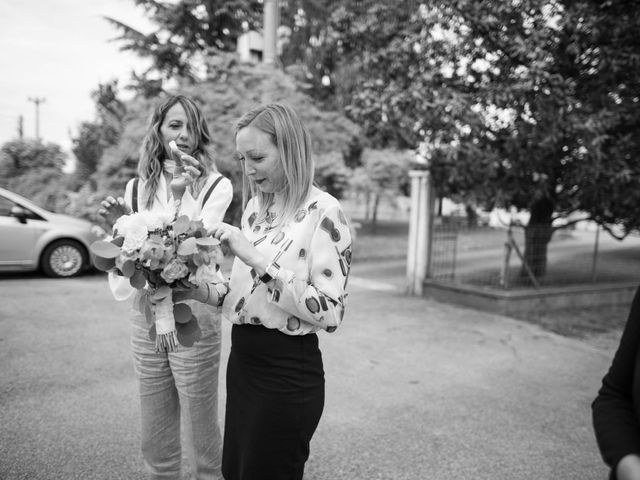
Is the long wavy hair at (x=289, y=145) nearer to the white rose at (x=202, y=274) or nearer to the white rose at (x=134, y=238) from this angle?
the white rose at (x=202, y=274)

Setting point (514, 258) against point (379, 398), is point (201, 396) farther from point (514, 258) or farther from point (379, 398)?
point (514, 258)

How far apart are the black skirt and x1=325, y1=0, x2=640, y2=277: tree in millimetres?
5667

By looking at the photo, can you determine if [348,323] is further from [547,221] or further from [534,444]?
[547,221]

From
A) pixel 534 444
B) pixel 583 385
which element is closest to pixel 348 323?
pixel 583 385

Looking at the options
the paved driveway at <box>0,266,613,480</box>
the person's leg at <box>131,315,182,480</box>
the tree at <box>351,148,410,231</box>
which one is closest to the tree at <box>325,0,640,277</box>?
the paved driveway at <box>0,266,613,480</box>

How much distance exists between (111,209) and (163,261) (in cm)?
58

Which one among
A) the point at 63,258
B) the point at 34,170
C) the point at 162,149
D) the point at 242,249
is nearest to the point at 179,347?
the point at 242,249

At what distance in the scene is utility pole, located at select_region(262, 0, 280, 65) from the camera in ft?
29.0

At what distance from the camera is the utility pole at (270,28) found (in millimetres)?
8836

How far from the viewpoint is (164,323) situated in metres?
1.75

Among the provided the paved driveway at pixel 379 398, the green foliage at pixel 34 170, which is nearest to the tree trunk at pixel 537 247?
the paved driveway at pixel 379 398

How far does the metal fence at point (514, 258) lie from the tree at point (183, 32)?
9107 mm

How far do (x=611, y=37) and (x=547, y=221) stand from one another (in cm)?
337

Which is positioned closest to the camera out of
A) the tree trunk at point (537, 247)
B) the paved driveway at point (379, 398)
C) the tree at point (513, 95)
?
the paved driveway at point (379, 398)
